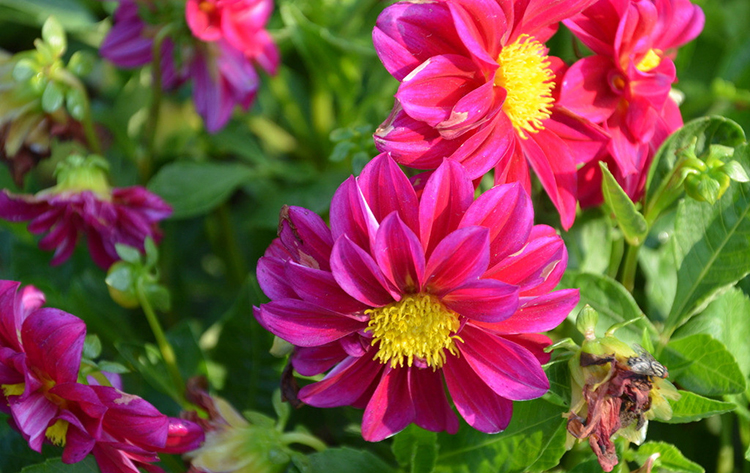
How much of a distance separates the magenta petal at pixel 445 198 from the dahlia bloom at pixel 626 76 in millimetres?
193

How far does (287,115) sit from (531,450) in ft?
3.06

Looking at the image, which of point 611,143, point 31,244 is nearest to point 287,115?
point 31,244

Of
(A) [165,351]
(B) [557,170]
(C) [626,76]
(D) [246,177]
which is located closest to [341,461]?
(A) [165,351]

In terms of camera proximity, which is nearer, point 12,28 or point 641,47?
point 641,47

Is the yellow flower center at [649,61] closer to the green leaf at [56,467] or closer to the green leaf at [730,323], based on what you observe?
the green leaf at [730,323]

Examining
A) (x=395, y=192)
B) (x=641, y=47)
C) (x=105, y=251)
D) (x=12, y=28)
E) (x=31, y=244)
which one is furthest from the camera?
(x=12, y=28)

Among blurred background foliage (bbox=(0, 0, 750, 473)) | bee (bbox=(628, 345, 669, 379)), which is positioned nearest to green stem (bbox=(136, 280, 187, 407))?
blurred background foliage (bbox=(0, 0, 750, 473))

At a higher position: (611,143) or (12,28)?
(611,143)

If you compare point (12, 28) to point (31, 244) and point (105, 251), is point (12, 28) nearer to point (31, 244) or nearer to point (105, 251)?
point (31, 244)

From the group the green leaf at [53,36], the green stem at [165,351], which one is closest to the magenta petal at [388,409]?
the green stem at [165,351]

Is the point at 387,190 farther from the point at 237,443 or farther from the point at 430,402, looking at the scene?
the point at 237,443

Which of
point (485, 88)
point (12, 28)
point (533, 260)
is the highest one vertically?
point (485, 88)

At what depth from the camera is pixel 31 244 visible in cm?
123

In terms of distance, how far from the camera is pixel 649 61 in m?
0.79
